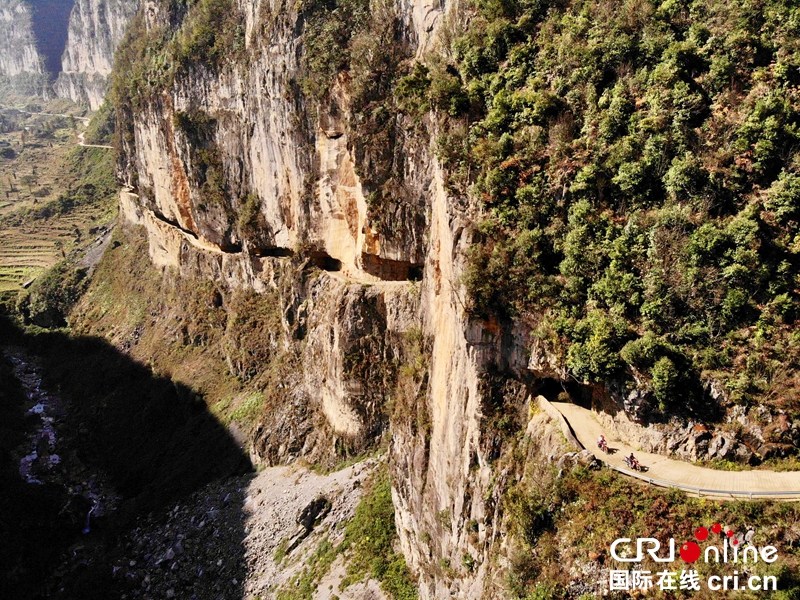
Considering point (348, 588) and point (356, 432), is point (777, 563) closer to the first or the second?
point (348, 588)

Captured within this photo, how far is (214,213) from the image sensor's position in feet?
161

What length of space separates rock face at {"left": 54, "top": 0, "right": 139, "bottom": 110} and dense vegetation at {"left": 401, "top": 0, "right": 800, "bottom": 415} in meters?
139

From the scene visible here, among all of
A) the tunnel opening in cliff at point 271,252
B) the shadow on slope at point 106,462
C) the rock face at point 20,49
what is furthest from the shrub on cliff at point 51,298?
the rock face at point 20,49

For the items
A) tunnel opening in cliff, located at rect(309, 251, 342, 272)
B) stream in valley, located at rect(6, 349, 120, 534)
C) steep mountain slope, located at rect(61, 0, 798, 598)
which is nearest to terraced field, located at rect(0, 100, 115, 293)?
stream in valley, located at rect(6, 349, 120, 534)

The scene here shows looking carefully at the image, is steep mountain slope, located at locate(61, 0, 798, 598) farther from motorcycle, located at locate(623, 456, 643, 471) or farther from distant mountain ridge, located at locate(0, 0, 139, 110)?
distant mountain ridge, located at locate(0, 0, 139, 110)

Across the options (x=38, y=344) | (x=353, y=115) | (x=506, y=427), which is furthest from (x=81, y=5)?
(x=506, y=427)

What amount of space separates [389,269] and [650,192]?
2144 cm

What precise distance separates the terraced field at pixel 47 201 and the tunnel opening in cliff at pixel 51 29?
190 ft

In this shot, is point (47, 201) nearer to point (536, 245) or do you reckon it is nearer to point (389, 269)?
point (389, 269)

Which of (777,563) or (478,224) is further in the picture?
(478,224)

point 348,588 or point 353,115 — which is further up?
point 353,115

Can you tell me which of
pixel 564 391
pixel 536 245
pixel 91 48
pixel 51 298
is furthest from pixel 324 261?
pixel 91 48

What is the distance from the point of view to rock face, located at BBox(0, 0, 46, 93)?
180625mm

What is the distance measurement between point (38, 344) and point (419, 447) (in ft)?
205
